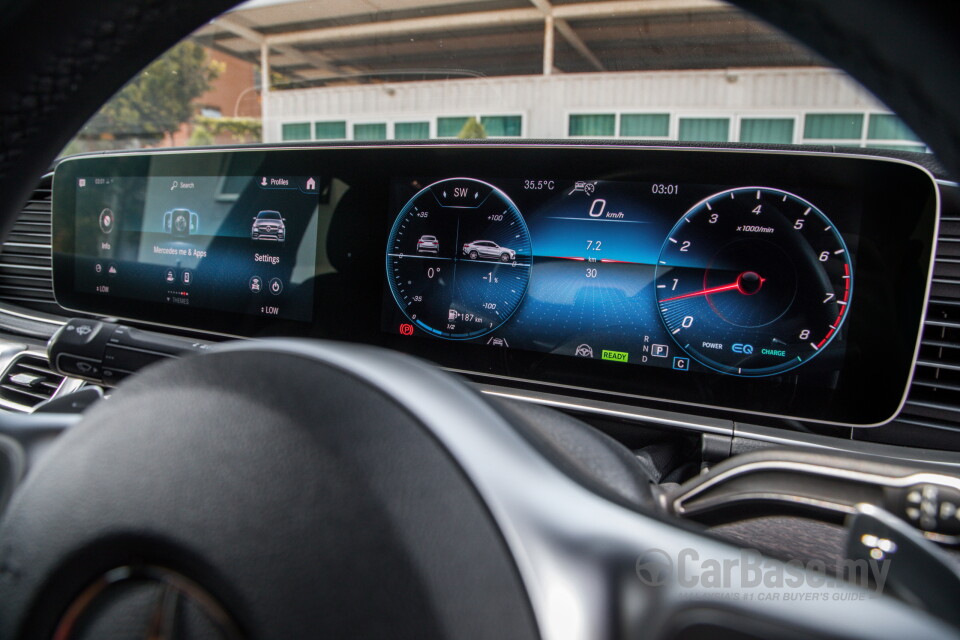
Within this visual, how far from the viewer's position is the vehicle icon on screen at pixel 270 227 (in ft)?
7.16

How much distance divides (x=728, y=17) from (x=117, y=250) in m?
2.03

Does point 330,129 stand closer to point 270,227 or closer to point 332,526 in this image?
point 270,227

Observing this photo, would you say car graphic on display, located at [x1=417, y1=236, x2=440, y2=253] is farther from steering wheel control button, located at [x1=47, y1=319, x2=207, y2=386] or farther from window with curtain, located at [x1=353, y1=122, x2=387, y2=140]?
steering wheel control button, located at [x1=47, y1=319, x2=207, y2=386]

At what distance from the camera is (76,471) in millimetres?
694

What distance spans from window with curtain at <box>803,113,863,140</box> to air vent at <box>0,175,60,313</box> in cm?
252

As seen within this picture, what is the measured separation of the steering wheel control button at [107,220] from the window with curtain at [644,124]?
1.72 meters

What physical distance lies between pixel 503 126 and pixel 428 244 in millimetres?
433

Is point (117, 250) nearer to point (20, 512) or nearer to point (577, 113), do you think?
point (577, 113)

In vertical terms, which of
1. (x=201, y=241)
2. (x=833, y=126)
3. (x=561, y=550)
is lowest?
(x=561, y=550)

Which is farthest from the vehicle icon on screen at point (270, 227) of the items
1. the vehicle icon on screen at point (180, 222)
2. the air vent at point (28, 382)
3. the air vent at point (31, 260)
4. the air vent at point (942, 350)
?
the air vent at point (942, 350)

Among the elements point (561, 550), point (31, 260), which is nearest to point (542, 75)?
point (561, 550)

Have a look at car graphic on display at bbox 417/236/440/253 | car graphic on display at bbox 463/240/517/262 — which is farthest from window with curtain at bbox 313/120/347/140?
car graphic on display at bbox 463/240/517/262

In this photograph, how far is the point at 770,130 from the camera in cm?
181

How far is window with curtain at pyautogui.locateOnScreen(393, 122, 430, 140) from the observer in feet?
7.18
